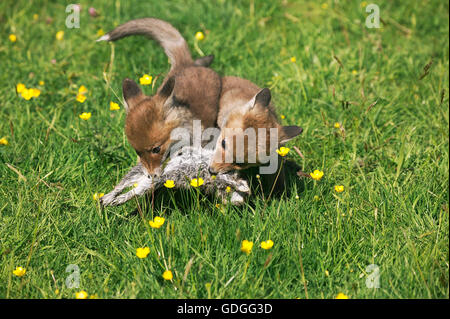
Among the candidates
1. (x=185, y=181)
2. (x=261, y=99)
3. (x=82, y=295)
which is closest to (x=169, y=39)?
(x=261, y=99)

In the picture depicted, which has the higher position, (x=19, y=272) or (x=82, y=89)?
(x=82, y=89)

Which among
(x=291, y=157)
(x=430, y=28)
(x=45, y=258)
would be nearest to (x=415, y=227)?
(x=291, y=157)

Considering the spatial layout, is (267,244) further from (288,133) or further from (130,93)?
(130,93)

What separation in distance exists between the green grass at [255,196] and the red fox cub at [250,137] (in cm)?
35

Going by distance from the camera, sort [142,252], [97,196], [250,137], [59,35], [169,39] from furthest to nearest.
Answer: [59,35]
[169,39]
[250,137]
[97,196]
[142,252]

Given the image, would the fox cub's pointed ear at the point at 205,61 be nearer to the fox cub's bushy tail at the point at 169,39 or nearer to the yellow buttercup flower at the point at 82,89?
the fox cub's bushy tail at the point at 169,39

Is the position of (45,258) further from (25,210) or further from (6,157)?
(6,157)

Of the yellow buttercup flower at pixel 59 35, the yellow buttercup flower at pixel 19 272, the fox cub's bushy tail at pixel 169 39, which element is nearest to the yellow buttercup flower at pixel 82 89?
the fox cub's bushy tail at pixel 169 39

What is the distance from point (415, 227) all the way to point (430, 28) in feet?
12.4

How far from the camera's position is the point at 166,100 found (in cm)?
429

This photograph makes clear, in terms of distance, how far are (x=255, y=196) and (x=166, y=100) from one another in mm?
1149

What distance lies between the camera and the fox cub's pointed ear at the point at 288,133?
3.88 m

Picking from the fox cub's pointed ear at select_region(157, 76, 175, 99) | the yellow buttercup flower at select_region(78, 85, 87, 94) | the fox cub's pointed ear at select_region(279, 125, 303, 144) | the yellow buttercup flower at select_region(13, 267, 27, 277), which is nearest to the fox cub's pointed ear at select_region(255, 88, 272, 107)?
the fox cub's pointed ear at select_region(279, 125, 303, 144)

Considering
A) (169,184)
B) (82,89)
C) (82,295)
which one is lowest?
(82,295)
